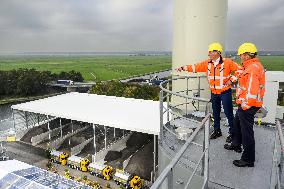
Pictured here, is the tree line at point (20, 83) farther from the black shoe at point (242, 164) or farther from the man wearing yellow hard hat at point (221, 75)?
the black shoe at point (242, 164)

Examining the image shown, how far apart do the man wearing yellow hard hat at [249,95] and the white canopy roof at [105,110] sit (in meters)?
13.3

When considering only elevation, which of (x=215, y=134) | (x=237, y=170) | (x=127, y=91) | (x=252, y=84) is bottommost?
(x=127, y=91)

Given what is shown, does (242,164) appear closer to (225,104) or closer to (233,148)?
(233,148)

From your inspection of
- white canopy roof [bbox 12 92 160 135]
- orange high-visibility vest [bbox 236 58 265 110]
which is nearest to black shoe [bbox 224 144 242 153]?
orange high-visibility vest [bbox 236 58 265 110]

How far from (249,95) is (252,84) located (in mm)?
190

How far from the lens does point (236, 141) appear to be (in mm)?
5379

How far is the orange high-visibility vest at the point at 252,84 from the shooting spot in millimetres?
4527

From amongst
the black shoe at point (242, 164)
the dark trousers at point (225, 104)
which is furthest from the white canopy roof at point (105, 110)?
the black shoe at point (242, 164)

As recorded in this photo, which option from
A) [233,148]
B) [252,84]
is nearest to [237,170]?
[233,148]

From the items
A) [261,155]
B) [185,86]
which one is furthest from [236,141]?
[185,86]

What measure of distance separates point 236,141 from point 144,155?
15.3m

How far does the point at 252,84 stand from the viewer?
453cm

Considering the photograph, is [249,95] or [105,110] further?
[105,110]

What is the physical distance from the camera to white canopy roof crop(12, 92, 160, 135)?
65.0ft
